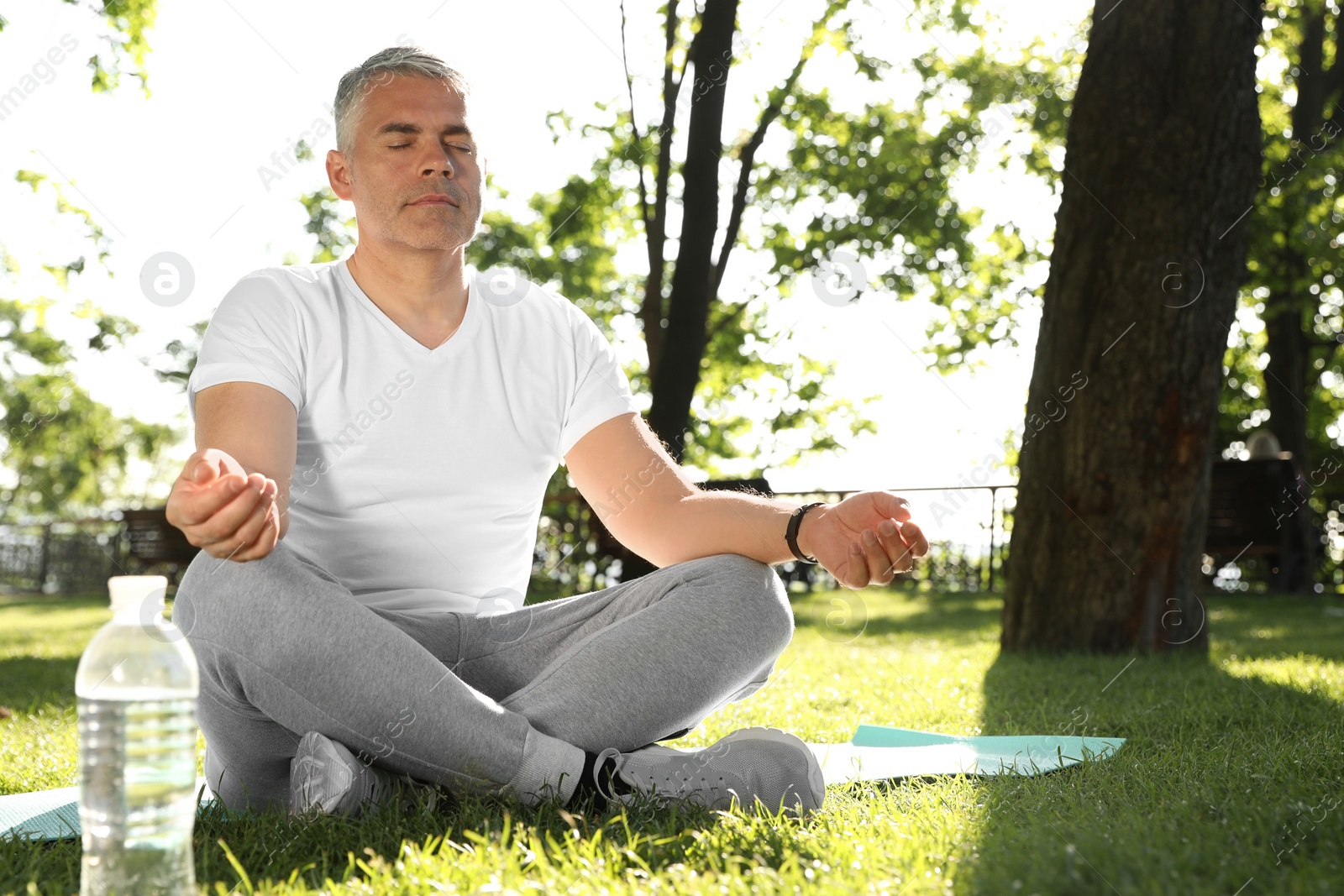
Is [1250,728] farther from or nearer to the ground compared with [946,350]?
nearer to the ground

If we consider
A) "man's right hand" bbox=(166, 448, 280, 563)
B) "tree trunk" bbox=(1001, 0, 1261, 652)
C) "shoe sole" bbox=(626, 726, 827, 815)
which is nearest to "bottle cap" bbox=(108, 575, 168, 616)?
"man's right hand" bbox=(166, 448, 280, 563)

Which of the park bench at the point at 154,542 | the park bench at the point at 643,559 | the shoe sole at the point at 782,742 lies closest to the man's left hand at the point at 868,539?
the shoe sole at the point at 782,742

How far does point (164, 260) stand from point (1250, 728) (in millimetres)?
9509

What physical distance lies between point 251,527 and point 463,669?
824mm

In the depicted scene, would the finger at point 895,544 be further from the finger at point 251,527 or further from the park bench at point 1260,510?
the park bench at point 1260,510

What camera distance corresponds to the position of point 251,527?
1731 millimetres

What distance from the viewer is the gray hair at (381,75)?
282 centimetres

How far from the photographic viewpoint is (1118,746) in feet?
9.06

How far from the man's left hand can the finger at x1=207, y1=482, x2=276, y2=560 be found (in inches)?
41.5

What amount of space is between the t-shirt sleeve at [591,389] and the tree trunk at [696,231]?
5880mm

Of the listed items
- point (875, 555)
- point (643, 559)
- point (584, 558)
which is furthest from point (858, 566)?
point (584, 558)

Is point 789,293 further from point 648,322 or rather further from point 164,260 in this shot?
point 164,260

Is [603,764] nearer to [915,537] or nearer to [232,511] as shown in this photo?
[915,537]

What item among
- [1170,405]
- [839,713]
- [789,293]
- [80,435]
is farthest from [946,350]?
[80,435]
